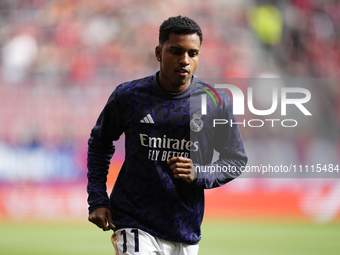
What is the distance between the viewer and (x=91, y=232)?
617 centimetres

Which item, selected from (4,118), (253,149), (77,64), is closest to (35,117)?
(4,118)

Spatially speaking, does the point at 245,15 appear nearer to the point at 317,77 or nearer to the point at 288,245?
the point at 317,77

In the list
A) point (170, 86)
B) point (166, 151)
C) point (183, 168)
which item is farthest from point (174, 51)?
point (183, 168)

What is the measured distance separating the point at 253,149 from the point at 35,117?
3.49 m

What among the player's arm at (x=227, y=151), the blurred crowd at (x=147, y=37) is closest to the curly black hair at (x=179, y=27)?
the player's arm at (x=227, y=151)

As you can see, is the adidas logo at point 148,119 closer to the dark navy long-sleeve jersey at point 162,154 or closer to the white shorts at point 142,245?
the dark navy long-sleeve jersey at point 162,154

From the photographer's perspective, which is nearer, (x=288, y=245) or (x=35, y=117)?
(x=288, y=245)

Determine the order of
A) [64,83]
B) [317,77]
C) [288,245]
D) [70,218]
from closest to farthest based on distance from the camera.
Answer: [288,245]
[70,218]
[64,83]
[317,77]

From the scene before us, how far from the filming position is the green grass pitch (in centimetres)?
525

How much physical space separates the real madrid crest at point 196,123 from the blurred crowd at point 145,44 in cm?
522

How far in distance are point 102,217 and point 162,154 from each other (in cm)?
44

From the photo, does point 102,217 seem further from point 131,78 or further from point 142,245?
point 131,78

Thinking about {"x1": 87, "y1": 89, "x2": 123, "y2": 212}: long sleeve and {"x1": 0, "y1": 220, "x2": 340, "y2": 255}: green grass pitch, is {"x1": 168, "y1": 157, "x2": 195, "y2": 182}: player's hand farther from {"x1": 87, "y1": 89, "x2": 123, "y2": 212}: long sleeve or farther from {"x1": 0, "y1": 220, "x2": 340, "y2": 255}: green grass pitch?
{"x1": 0, "y1": 220, "x2": 340, "y2": 255}: green grass pitch

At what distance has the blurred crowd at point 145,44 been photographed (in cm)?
771
